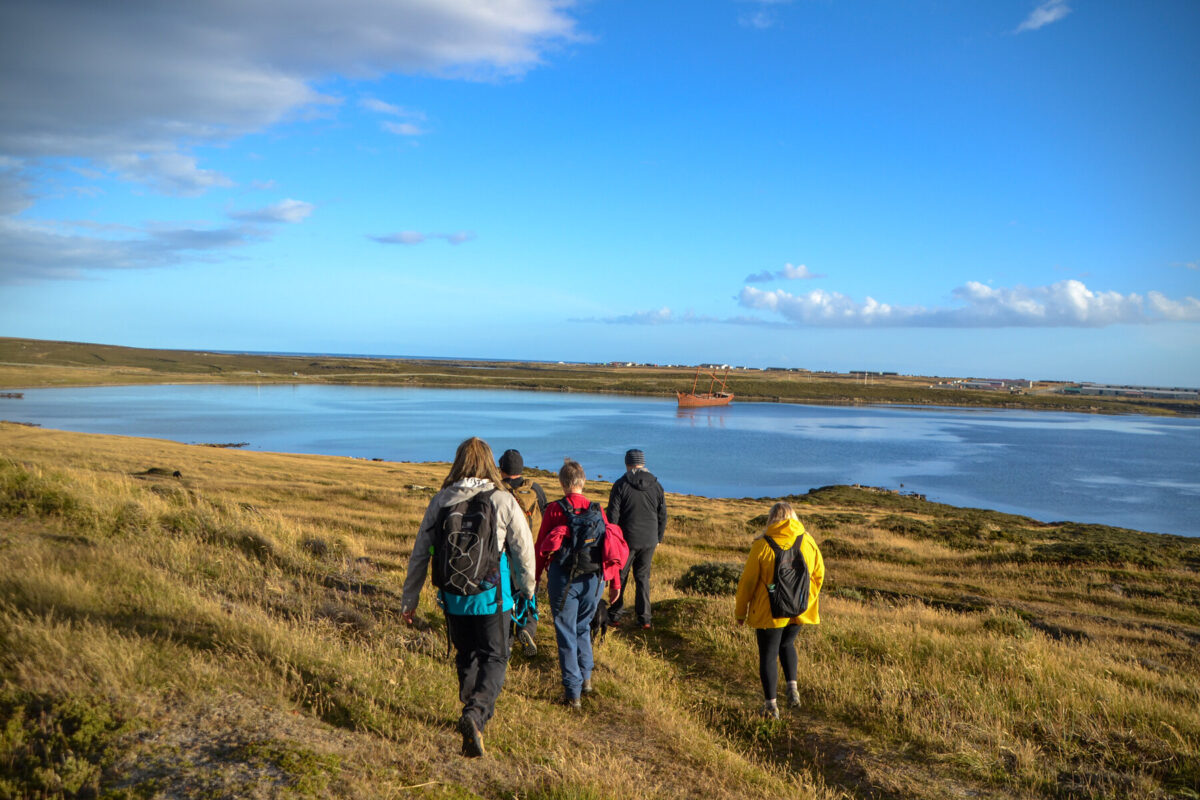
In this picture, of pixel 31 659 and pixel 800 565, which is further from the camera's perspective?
pixel 800 565

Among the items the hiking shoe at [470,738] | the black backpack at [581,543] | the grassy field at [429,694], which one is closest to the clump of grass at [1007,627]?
the grassy field at [429,694]

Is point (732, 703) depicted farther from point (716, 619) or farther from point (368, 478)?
point (368, 478)

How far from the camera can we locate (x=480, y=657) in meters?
4.10

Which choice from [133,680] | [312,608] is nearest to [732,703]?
[312,608]

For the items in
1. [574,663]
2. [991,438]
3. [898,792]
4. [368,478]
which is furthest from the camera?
[991,438]

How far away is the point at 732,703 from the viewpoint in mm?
5727

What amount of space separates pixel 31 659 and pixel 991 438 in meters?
78.6

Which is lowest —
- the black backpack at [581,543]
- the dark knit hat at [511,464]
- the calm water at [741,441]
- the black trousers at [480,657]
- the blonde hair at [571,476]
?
the calm water at [741,441]

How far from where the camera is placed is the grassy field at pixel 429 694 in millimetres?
3582

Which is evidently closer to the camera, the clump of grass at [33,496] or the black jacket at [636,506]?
the black jacket at [636,506]

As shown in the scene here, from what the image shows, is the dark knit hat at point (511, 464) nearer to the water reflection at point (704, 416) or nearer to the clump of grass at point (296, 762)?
the clump of grass at point (296, 762)

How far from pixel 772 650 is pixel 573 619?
4.93ft

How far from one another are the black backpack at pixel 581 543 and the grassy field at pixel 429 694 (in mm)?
960

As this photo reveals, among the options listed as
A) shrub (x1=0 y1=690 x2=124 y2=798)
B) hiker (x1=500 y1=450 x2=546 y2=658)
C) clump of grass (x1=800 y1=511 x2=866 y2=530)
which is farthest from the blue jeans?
clump of grass (x1=800 y1=511 x2=866 y2=530)
